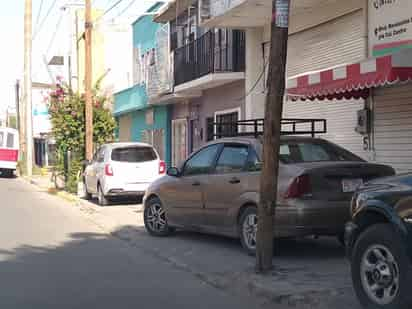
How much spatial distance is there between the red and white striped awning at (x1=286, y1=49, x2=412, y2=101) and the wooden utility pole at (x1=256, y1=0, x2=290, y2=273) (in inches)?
87.7

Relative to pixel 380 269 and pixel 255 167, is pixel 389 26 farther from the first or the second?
pixel 380 269

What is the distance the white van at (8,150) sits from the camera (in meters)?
38.1

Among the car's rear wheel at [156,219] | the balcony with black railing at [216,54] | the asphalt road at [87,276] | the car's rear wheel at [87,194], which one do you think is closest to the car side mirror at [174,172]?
the car's rear wheel at [156,219]

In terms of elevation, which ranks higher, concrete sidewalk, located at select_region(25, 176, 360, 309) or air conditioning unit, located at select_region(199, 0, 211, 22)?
air conditioning unit, located at select_region(199, 0, 211, 22)

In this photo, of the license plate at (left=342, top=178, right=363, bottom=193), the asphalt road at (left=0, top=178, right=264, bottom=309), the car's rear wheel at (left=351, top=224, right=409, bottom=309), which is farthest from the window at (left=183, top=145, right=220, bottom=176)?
the car's rear wheel at (left=351, top=224, right=409, bottom=309)

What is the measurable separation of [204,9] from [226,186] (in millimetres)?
9143

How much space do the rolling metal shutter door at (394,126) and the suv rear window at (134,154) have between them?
6901mm

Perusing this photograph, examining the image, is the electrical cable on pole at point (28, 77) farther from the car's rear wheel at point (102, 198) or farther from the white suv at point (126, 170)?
the white suv at point (126, 170)

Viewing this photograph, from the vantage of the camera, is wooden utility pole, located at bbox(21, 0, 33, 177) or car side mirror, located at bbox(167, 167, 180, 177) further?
wooden utility pole, located at bbox(21, 0, 33, 177)

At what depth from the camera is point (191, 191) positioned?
10.8m

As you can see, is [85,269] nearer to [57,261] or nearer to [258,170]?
[57,261]

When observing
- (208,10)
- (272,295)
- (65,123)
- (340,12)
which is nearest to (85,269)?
(272,295)

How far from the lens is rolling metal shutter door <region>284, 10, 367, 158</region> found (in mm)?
13578

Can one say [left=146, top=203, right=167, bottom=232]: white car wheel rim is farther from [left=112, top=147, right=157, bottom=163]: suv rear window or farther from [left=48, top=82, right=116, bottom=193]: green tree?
[left=48, top=82, right=116, bottom=193]: green tree
